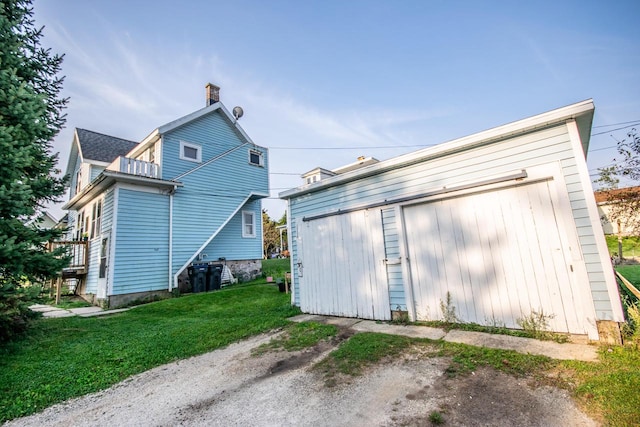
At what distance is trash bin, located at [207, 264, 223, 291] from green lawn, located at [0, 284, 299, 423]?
3.01 m

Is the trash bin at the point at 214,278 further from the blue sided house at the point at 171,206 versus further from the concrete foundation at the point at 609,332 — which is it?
the concrete foundation at the point at 609,332

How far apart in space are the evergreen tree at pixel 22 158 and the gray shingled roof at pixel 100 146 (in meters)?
10.9

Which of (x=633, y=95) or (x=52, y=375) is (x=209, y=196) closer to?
(x=52, y=375)

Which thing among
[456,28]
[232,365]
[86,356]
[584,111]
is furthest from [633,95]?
[86,356]

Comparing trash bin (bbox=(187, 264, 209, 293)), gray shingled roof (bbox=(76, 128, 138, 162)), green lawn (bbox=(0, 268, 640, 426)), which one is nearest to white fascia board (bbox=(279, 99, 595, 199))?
green lawn (bbox=(0, 268, 640, 426))

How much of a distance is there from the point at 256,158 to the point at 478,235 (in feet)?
41.7

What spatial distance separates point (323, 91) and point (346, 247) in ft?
28.3

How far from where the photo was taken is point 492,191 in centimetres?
417

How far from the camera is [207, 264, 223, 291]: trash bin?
441 inches

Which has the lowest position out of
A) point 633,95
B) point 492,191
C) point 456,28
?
point 492,191

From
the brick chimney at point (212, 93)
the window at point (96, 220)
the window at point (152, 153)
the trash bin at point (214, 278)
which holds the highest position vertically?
the brick chimney at point (212, 93)

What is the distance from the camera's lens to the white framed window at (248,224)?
1392 centimetres

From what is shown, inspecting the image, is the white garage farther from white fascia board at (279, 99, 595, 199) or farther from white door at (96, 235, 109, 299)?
white door at (96, 235, 109, 299)

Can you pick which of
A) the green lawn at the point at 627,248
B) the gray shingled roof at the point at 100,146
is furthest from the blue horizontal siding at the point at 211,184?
the green lawn at the point at 627,248
